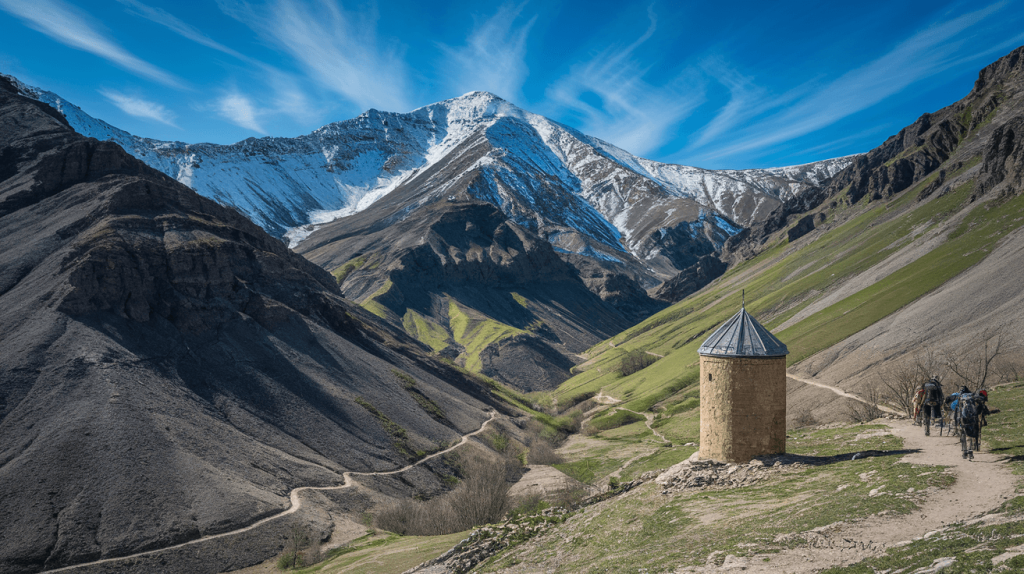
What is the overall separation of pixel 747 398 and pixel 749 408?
44cm

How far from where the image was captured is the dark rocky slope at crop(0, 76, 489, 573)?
39219 millimetres

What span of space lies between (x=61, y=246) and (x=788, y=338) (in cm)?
9746

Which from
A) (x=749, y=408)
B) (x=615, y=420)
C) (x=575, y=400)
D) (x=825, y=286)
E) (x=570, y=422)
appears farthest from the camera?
(x=575, y=400)

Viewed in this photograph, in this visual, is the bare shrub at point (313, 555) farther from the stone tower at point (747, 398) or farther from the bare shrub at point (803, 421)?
the bare shrub at point (803, 421)

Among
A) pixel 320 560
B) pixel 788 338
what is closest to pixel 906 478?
pixel 320 560

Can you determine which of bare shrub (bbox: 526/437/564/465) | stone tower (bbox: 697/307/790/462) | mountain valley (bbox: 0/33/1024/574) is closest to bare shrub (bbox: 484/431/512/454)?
mountain valley (bbox: 0/33/1024/574)

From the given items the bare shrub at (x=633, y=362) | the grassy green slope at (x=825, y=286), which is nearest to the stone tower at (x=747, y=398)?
the grassy green slope at (x=825, y=286)

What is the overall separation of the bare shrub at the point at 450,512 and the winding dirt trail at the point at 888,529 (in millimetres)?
29136

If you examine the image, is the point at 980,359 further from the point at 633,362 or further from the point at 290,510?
the point at 633,362

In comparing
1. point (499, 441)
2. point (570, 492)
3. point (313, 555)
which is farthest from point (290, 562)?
point (499, 441)

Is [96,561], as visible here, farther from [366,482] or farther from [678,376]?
[678,376]

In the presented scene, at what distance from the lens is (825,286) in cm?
11231

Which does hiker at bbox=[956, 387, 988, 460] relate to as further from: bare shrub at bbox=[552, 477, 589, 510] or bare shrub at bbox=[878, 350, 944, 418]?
bare shrub at bbox=[552, 477, 589, 510]

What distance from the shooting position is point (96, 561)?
115 feet
